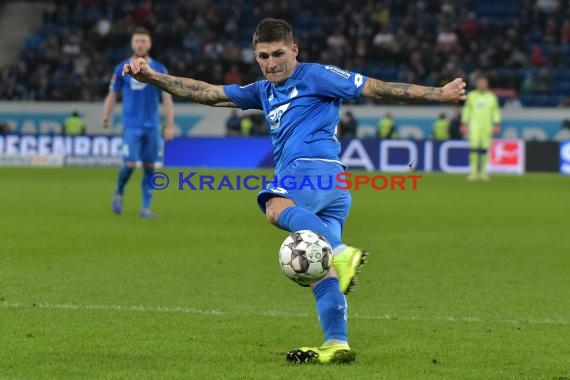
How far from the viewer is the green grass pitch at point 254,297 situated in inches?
237

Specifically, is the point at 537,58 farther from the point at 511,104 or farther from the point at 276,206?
the point at 276,206

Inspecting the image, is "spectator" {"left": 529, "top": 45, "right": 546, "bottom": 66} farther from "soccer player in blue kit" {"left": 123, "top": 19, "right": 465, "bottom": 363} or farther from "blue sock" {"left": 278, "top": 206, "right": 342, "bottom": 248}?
"blue sock" {"left": 278, "top": 206, "right": 342, "bottom": 248}

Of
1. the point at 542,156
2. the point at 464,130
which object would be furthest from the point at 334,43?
the point at 464,130

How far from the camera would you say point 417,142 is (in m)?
29.1

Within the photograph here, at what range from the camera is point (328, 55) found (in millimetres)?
34250

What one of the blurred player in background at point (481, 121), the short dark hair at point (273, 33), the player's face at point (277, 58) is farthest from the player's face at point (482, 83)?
the short dark hair at point (273, 33)

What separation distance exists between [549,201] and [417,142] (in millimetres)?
10292

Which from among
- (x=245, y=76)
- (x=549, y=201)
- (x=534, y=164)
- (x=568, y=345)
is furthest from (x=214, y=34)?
(x=568, y=345)

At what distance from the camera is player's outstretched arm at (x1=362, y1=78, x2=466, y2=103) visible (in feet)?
19.9

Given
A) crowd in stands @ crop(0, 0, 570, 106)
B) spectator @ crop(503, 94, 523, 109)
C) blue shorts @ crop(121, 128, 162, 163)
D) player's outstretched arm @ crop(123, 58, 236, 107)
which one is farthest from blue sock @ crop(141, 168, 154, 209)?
spectator @ crop(503, 94, 523, 109)

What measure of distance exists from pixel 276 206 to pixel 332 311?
0.67 metres

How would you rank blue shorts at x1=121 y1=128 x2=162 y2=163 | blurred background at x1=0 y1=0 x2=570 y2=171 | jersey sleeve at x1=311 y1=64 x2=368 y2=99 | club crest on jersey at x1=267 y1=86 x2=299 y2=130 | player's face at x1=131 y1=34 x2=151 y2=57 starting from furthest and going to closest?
blurred background at x1=0 y1=0 x2=570 y2=171 → blue shorts at x1=121 y1=128 x2=162 y2=163 → player's face at x1=131 y1=34 x2=151 y2=57 → club crest on jersey at x1=267 y1=86 x2=299 y2=130 → jersey sleeve at x1=311 y1=64 x2=368 y2=99

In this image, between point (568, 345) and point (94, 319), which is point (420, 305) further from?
point (94, 319)

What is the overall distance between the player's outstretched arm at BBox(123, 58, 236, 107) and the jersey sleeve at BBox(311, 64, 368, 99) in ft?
2.42
